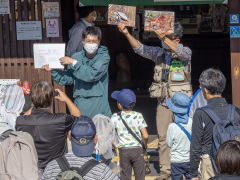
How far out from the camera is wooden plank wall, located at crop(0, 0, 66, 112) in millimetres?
7414

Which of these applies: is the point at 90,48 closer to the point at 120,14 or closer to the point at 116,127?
the point at 120,14

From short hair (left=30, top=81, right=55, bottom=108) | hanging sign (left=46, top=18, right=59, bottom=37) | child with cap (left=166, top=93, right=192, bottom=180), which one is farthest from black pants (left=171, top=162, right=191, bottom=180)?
hanging sign (left=46, top=18, right=59, bottom=37)

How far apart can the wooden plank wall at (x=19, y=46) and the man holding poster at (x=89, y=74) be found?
1530 mm

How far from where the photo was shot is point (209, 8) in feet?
37.1

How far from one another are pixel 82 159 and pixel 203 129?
3.98 ft

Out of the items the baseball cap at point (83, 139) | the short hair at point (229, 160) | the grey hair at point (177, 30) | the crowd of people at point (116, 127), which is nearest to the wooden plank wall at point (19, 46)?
the crowd of people at point (116, 127)

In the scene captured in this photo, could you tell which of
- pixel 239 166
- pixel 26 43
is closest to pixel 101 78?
pixel 26 43

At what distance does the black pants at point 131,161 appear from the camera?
214 inches

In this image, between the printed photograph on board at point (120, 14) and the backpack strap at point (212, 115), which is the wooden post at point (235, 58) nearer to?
the printed photograph on board at point (120, 14)

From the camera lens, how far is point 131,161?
5.50m

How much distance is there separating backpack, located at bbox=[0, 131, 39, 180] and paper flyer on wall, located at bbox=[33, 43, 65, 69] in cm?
185

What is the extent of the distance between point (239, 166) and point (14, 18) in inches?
201

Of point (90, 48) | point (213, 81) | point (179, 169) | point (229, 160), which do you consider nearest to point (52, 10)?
point (90, 48)

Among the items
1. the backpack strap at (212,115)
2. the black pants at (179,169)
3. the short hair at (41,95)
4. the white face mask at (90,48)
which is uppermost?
the white face mask at (90,48)
